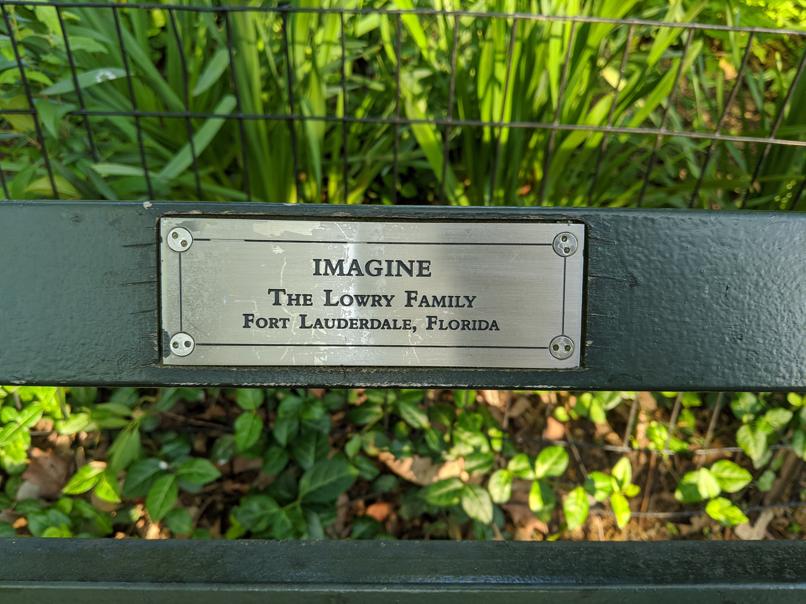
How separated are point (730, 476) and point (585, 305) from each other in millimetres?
881

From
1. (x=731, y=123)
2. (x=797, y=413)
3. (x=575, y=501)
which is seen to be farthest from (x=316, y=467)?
(x=731, y=123)

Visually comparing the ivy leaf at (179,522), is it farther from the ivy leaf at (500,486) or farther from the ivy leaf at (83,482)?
the ivy leaf at (500,486)

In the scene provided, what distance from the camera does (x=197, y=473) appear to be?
54.3 inches

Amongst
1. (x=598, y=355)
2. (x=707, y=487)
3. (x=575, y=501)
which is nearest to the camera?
(x=598, y=355)

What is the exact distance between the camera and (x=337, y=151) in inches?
70.3

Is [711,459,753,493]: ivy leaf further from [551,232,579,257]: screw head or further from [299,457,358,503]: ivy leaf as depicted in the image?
[551,232,579,257]: screw head

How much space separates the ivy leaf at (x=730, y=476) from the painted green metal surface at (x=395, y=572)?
0.72 metres

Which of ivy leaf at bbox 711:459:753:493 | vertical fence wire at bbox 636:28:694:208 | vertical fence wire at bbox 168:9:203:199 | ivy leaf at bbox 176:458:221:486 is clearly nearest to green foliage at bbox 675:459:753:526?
ivy leaf at bbox 711:459:753:493

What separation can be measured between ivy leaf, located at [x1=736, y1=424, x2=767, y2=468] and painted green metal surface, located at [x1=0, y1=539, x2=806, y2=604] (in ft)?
2.80

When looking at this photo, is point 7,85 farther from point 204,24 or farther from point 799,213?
point 799,213

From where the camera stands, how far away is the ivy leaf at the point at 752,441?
5.29 feet

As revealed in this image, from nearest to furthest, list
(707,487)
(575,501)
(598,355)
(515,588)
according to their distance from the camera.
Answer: (515,588)
(598,355)
(575,501)
(707,487)

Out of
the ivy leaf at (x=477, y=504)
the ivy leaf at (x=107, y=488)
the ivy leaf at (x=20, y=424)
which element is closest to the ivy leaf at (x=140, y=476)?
the ivy leaf at (x=107, y=488)

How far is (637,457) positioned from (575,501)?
521mm
